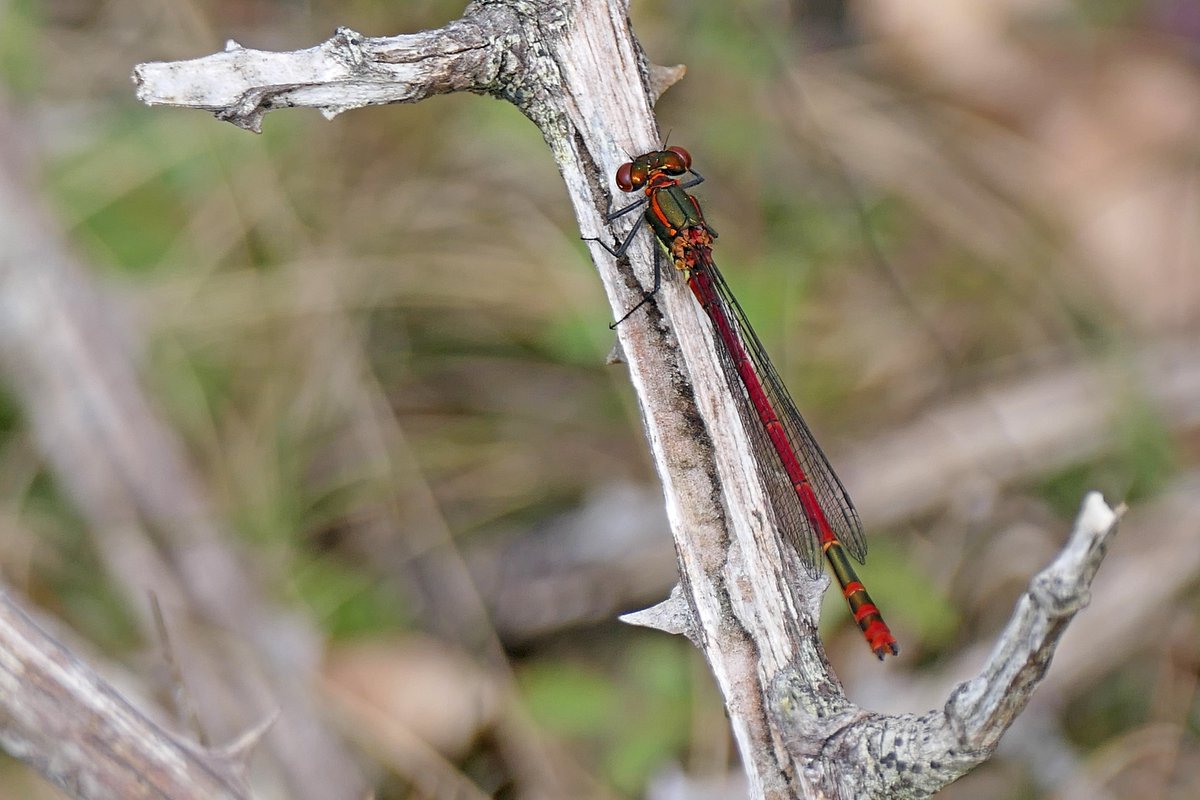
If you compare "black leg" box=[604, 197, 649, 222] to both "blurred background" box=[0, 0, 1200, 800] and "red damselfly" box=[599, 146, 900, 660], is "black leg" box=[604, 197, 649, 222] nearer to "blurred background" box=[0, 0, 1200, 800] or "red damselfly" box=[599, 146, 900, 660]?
"red damselfly" box=[599, 146, 900, 660]

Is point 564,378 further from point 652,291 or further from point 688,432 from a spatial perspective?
point 688,432

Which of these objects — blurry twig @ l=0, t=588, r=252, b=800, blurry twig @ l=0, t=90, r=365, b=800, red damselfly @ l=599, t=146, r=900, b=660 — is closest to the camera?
blurry twig @ l=0, t=588, r=252, b=800

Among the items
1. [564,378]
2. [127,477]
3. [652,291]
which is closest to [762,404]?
[652,291]

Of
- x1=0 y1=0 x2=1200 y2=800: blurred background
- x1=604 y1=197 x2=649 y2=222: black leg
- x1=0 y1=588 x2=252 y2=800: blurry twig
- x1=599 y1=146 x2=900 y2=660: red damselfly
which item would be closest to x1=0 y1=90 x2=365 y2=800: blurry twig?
x1=0 y1=0 x2=1200 y2=800: blurred background

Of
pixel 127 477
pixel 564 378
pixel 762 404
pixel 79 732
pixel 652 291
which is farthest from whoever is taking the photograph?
pixel 564 378

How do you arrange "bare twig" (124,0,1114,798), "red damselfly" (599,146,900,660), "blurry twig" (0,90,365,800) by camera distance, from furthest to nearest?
"blurry twig" (0,90,365,800), "red damselfly" (599,146,900,660), "bare twig" (124,0,1114,798)

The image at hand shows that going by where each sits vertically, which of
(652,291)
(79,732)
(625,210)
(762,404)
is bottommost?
(762,404)
